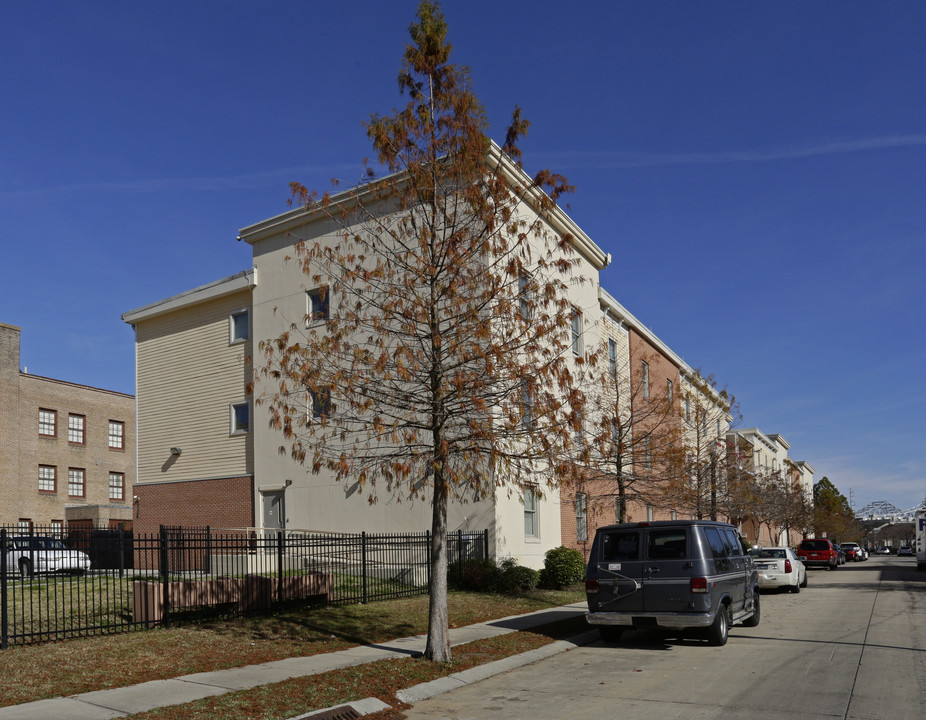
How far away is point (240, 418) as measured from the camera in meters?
30.5

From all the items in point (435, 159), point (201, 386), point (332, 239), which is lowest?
point (201, 386)

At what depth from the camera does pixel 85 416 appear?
51750 mm

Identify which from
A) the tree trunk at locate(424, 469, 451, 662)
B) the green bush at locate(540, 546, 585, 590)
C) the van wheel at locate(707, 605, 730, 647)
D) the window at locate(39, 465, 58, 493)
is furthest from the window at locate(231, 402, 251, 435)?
the window at locate(39, 465, 58, 493)

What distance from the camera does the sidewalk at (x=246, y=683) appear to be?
869 centimetres

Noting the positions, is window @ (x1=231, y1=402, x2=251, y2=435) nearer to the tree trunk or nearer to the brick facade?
the brick facade

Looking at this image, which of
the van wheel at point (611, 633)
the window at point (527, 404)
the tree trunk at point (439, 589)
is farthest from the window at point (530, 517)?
the tree trunk at point (439, 589)

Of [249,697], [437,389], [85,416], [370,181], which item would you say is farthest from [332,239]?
[85,416]

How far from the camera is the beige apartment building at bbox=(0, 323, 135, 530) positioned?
4566 centimetres

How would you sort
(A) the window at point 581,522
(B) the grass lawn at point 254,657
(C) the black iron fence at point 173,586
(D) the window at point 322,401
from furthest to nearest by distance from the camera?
(A) the window at point 581,522, (C) the black iron fence at point 173,586, (D) the window at point 322,401, (B) the grass lawn at point 254,657

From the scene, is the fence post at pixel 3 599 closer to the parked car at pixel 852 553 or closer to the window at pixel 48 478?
the window at pixel 48 478

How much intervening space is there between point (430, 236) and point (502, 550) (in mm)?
13425

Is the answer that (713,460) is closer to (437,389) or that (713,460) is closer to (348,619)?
(348,619)

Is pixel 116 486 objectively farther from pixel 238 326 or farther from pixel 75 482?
pixel 238 326

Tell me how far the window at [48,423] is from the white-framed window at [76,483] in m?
2.44
